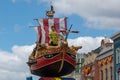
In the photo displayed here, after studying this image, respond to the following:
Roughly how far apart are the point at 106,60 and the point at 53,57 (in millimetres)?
21250

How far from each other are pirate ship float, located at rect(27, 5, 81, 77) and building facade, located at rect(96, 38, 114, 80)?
14.8 metres

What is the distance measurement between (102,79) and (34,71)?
2211cm

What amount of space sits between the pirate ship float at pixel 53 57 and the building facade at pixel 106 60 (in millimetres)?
14840

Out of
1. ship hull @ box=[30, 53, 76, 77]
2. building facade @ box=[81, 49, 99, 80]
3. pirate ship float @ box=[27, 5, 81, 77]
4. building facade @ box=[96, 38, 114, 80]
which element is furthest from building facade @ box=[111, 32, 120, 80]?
ship hull @ box=[30, 53, 76, 77]

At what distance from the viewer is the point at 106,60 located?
78.0 meters

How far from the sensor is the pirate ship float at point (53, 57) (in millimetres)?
57062

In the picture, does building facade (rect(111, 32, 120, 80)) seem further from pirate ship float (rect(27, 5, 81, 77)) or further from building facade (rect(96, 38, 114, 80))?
pirate ship float (rect(27, 5, 81, 77))

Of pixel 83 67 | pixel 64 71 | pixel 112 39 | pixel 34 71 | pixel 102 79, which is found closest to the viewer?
pixel 64 71

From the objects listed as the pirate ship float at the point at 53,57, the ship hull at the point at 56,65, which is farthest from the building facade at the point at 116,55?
the ship hull at the point at 56,65

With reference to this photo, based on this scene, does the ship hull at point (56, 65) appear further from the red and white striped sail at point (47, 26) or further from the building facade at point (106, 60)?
the building facade at point (106, 60)

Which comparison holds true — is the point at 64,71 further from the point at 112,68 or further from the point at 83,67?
the point at 83,67

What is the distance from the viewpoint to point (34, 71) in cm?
→ 6075

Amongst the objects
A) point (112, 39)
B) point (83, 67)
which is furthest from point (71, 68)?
point (83, 67)

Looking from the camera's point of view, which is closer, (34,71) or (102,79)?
(34,71)
